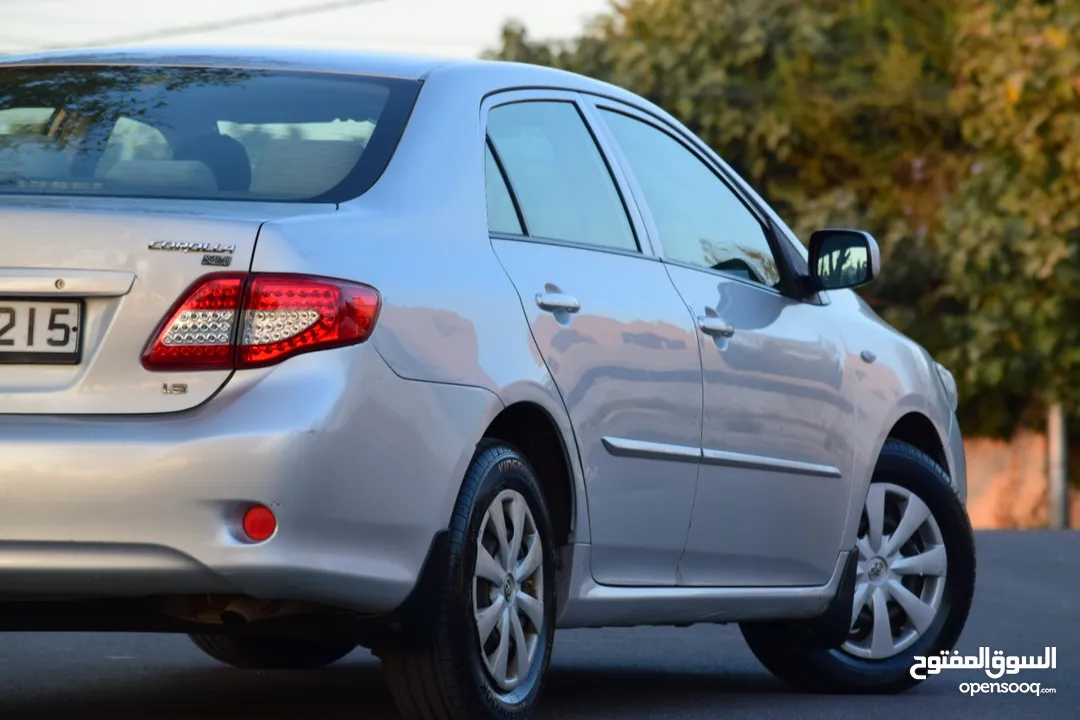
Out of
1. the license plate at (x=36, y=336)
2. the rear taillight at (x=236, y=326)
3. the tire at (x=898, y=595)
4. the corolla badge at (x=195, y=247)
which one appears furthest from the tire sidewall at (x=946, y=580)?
the license plate at (x=36, y=336)

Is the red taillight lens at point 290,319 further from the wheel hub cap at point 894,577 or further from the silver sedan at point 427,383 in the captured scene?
the wheel hub cap at point 894,577

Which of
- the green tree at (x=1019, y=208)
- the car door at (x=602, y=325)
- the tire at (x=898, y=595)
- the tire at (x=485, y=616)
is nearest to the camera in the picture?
the tire at (x=485, y=616)

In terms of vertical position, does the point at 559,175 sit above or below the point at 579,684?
above

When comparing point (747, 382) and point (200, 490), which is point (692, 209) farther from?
point (200, 490)

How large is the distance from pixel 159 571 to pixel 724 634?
509 cm

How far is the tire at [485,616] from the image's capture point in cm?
507

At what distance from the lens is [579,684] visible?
23.9 ft

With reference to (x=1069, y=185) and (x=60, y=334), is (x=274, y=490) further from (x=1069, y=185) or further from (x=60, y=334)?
(x=1069, y=185)

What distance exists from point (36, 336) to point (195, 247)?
362 millimetres

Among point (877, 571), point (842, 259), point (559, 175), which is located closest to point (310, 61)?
point (559, 175)

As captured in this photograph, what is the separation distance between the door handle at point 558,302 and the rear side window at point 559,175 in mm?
203

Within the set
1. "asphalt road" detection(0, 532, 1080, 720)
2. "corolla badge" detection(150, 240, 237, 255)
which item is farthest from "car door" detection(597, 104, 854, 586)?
"corolla badge" detection(150, 240, 237, 255)

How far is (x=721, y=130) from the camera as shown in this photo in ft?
98.6

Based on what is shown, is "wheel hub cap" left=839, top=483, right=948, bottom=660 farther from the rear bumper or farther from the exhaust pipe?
the rear bumper
